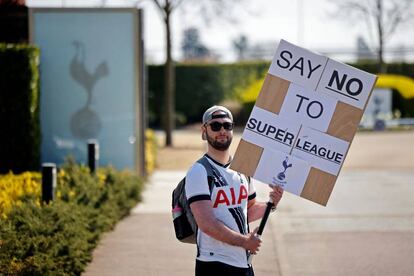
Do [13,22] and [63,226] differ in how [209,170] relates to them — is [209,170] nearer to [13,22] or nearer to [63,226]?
[63,226]

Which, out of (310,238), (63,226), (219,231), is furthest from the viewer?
(310,238)

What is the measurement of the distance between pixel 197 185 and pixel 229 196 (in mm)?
235

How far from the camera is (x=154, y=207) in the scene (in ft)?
43.3

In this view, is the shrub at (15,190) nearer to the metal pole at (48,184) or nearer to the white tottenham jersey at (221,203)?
the metal pole at (48,184)

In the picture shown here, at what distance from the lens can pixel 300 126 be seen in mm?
5418

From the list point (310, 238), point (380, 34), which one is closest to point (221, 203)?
point (310, 238)

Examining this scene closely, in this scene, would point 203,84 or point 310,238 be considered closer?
point 310,238

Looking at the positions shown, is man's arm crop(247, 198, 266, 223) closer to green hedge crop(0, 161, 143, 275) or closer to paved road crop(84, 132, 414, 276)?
green hedge crop(0, 161, 143, 275)

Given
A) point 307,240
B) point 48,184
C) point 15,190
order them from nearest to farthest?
point 48,184 → point 15,190 → point 307,240

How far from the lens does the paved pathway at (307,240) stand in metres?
8.82

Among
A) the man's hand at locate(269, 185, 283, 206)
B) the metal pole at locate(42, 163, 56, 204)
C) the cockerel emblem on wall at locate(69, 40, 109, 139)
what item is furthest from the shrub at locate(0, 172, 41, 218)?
the man's hand at locate(269, 185, 283, 206)

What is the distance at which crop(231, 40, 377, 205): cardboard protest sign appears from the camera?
17.6 feet

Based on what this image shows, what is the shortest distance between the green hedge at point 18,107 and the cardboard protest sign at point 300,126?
8.29 m

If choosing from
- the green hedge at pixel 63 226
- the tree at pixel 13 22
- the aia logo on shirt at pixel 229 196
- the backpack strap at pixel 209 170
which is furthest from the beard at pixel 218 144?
the tree at pixel 13 22
